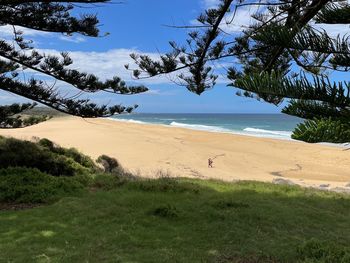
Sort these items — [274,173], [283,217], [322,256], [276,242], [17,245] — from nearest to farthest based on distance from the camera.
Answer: [322,256] → [17,245] → [276,242] → [283,217] → [274,173]

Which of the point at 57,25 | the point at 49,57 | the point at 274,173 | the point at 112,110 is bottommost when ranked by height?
the point at 274,173

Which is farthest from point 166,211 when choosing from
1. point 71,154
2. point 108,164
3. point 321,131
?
point 108,164

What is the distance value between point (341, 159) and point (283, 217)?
19032 millimetres

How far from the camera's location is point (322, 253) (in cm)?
460

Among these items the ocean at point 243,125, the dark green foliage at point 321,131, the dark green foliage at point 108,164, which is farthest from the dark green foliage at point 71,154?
the ocean at point 243,125

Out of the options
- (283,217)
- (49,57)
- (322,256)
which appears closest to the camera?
(322,256)

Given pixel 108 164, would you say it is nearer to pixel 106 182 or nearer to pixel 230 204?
pixel 106 182

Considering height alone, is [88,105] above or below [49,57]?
below

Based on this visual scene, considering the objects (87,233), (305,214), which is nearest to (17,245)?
(87,233)

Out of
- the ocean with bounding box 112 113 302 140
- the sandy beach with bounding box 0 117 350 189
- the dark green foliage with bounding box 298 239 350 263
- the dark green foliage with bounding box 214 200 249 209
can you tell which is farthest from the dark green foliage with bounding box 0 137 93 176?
the ocean with bounding box 112 113 302 140

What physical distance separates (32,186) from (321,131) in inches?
247

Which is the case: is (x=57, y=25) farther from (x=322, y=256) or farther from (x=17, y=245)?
(x=322, y=256)

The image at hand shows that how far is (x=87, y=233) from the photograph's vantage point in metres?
5.38

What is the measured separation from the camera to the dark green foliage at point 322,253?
4430mm
